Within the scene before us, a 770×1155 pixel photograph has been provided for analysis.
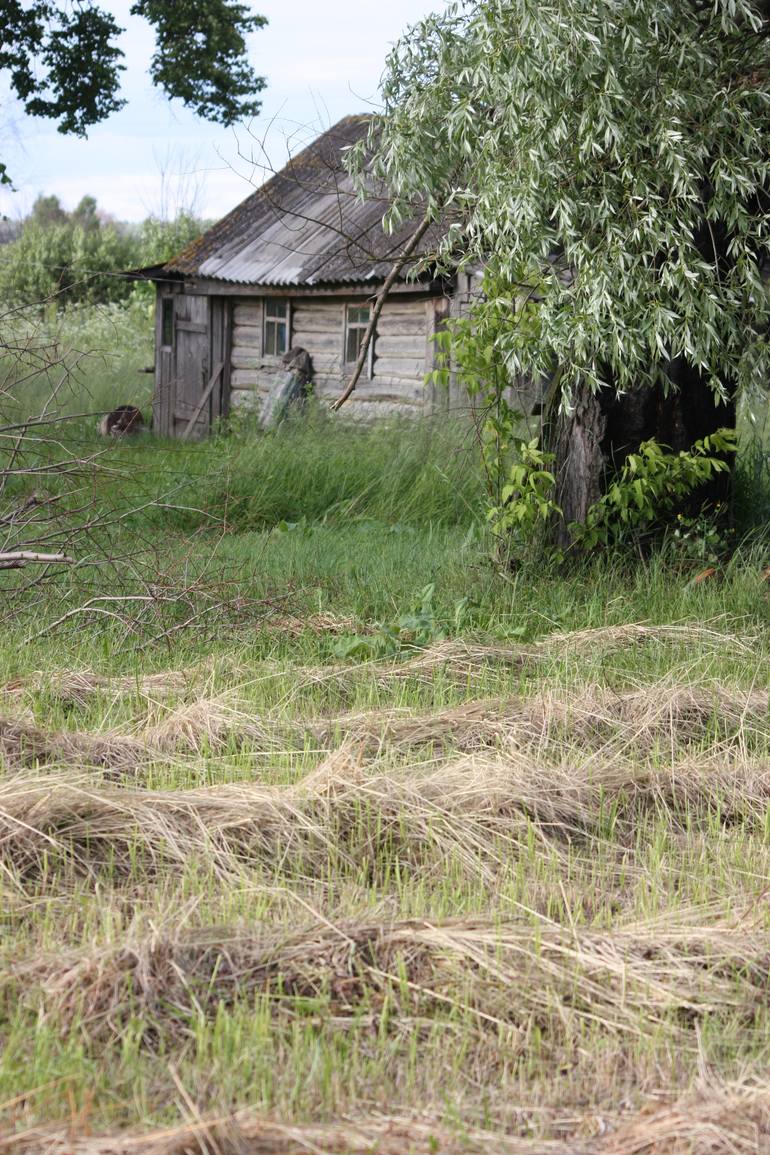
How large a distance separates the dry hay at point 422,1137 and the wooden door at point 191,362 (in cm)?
1779

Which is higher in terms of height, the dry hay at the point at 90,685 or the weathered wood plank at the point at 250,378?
the weathered wood plank at the point at 250,378

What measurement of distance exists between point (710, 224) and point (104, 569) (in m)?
4.39

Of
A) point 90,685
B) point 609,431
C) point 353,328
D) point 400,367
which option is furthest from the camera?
point 353,328

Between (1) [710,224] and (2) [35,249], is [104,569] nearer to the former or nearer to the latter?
(1) [710,224]

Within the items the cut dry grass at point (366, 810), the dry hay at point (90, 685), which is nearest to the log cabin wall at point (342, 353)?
the dry hay at point (90, 685)

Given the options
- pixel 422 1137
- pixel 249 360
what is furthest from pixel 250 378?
pixel 422 1137

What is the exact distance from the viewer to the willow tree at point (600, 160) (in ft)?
21.0

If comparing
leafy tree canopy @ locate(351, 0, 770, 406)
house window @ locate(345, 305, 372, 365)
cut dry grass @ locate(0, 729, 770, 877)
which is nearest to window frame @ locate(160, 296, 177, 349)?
house window @ locate(345, 305, 372, 365)

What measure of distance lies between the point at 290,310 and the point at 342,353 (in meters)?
1.40

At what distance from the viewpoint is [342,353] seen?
1755cm

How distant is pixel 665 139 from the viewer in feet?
21.0

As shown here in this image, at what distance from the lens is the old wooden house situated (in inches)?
631

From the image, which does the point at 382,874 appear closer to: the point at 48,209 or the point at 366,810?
the point at 366,810

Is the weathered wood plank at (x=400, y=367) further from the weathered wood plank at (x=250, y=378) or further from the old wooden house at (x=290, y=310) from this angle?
the weathered wood plank at (x=250, y=378)
